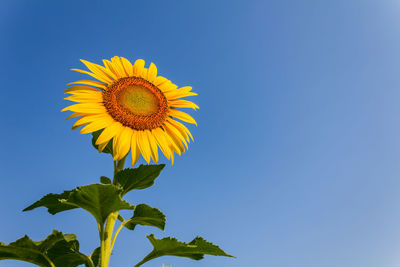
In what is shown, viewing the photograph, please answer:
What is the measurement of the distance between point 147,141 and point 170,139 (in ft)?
1.02

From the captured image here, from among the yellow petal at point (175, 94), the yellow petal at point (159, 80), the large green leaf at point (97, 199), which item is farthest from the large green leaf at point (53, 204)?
the yellow petal at point (159, 80)

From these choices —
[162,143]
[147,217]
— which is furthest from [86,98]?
[147,217]

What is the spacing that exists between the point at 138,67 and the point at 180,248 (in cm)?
235

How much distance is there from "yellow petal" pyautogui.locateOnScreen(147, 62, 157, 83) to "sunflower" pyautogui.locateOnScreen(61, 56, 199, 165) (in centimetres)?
5

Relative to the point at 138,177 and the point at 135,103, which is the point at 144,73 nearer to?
the point at 135,103

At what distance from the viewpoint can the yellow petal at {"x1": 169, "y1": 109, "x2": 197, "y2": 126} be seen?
4250mm

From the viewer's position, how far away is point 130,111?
390cm

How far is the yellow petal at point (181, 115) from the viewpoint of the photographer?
167 inches

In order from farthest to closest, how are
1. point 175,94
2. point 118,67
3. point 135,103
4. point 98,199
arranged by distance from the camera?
1. point 175,94
2. point 118,67
3. point 135,103
4. point 98,199

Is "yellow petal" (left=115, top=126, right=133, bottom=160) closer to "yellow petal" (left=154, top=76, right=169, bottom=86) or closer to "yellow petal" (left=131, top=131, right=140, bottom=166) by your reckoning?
"yellow petal" (left=131, top=131, right=140, bottom=166)

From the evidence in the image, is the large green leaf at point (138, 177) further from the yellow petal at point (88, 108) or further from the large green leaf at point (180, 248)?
the yellow petal at point (88, 108)

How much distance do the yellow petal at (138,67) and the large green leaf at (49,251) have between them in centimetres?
209

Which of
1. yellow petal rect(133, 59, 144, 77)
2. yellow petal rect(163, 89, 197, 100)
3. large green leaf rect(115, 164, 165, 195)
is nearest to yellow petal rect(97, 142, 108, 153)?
large green leaf rect(115, 164, 165, 195)

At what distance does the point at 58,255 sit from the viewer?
367 centimetres
